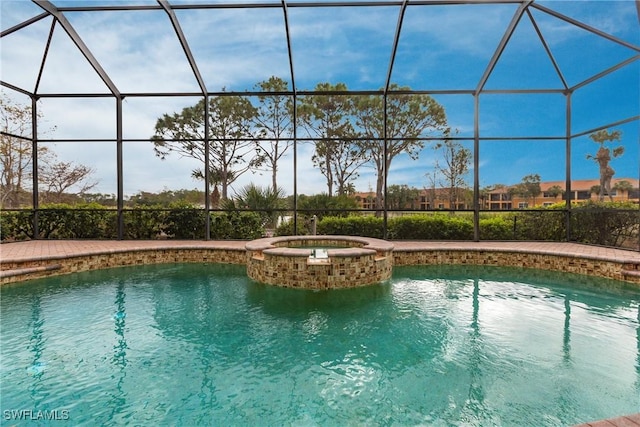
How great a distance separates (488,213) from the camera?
31.3ft

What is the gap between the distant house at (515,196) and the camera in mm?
8414

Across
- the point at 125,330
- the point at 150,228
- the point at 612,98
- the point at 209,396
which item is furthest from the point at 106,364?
the point at 612,98

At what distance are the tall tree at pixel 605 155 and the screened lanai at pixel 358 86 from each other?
0.07 m

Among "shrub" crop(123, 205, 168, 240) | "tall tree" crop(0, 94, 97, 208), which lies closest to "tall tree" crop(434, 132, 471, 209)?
"shrub" crop(123, 205, 168, 240)

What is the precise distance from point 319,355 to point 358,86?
30.4 ft

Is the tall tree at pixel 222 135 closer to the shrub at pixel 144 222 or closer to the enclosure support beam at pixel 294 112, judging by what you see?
the shrub at pixel 144 222

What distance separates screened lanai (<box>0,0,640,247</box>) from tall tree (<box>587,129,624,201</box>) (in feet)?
0.23

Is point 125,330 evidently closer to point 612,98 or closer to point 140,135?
point 140,135

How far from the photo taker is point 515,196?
10891mm

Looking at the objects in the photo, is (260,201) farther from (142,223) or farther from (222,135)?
(222,135)

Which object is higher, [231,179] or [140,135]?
[140,135]

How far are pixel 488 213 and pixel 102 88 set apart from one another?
12202mm

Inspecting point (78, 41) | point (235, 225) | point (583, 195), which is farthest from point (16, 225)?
point (583, 195)

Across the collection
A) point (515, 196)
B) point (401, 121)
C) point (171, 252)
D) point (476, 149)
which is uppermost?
point (401, 121)
